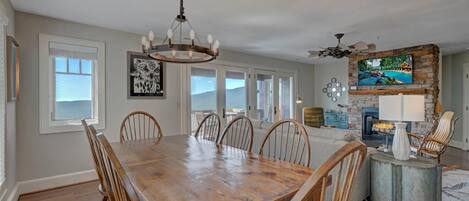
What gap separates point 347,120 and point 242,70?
319 centimetres

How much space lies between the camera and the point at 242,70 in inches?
228

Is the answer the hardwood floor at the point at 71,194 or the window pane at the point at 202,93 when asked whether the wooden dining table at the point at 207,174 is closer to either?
the hardwood floor at the point at 71,194

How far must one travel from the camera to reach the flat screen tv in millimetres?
5422

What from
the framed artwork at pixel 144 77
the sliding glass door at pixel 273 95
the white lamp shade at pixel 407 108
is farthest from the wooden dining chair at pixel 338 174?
the sliding glass door at pixel 273 95

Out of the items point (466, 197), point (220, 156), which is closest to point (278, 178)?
point (220, 156)

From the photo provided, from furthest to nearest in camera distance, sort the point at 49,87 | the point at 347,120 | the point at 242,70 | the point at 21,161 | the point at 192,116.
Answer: the point at 347,120 < the point at 242,70 < the point at 192,116 < the point at 49,87 < the point at 21,161

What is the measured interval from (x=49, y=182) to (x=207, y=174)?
297cm

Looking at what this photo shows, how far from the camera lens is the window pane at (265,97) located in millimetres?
6297

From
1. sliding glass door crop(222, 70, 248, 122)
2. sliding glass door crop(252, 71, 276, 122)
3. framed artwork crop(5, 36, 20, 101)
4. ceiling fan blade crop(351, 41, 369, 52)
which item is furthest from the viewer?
sliding glass door crop(252, 71, 276, 122)

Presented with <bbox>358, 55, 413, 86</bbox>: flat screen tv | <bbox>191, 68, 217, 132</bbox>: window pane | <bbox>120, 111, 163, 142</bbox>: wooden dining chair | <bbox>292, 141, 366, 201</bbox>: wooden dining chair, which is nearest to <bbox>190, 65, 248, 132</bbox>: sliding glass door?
<bbox>191, 68, 217, 132</bbox>: window pane

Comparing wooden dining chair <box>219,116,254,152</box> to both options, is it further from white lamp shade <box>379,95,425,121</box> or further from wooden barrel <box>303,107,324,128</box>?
wooden barrel <box>303,107,324,128</box>

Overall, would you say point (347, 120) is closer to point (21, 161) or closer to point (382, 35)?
point (382, 35)

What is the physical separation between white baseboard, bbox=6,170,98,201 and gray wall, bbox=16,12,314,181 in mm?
62

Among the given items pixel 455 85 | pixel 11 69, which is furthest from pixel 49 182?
pixel 455 85
